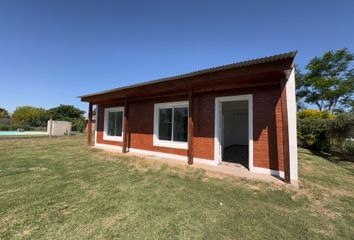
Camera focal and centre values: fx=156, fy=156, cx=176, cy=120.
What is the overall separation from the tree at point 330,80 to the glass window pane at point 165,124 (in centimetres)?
2414

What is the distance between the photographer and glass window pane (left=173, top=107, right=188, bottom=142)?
6707 mm

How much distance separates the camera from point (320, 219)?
102 inches

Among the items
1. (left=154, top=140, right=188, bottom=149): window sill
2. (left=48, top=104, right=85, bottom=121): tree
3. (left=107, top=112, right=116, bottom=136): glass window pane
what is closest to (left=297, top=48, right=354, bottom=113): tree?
(left=154, top=140, right=188, bottom=149): window sill

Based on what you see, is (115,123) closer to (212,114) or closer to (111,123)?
(111,123)

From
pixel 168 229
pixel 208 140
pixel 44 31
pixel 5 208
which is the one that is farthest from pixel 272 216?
pixel 44 31

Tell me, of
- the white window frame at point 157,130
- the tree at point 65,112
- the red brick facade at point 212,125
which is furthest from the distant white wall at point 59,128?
the tree at point 65,112

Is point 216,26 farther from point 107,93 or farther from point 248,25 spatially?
point 107,93

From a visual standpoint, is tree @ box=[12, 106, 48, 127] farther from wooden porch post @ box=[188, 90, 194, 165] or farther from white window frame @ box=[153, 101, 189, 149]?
wooden porch post @ box=[188, 90, 194, 165]

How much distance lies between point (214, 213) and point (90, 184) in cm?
311

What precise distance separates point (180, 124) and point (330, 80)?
24.8m

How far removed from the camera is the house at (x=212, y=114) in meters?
4.31

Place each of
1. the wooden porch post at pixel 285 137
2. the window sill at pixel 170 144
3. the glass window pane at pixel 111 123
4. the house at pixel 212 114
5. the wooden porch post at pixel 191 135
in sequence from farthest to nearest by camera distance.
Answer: the glass window pane at pixel 111 123 → the window sill at pixel 170 144 → the wooden porch post at pixel 191 135 → the house at pixel 212 114 → the wooden porch post at pixel 285 137

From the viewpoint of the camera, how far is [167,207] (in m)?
2.89

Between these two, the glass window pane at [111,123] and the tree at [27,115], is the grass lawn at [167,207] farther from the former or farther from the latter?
the tree at [27,115]
